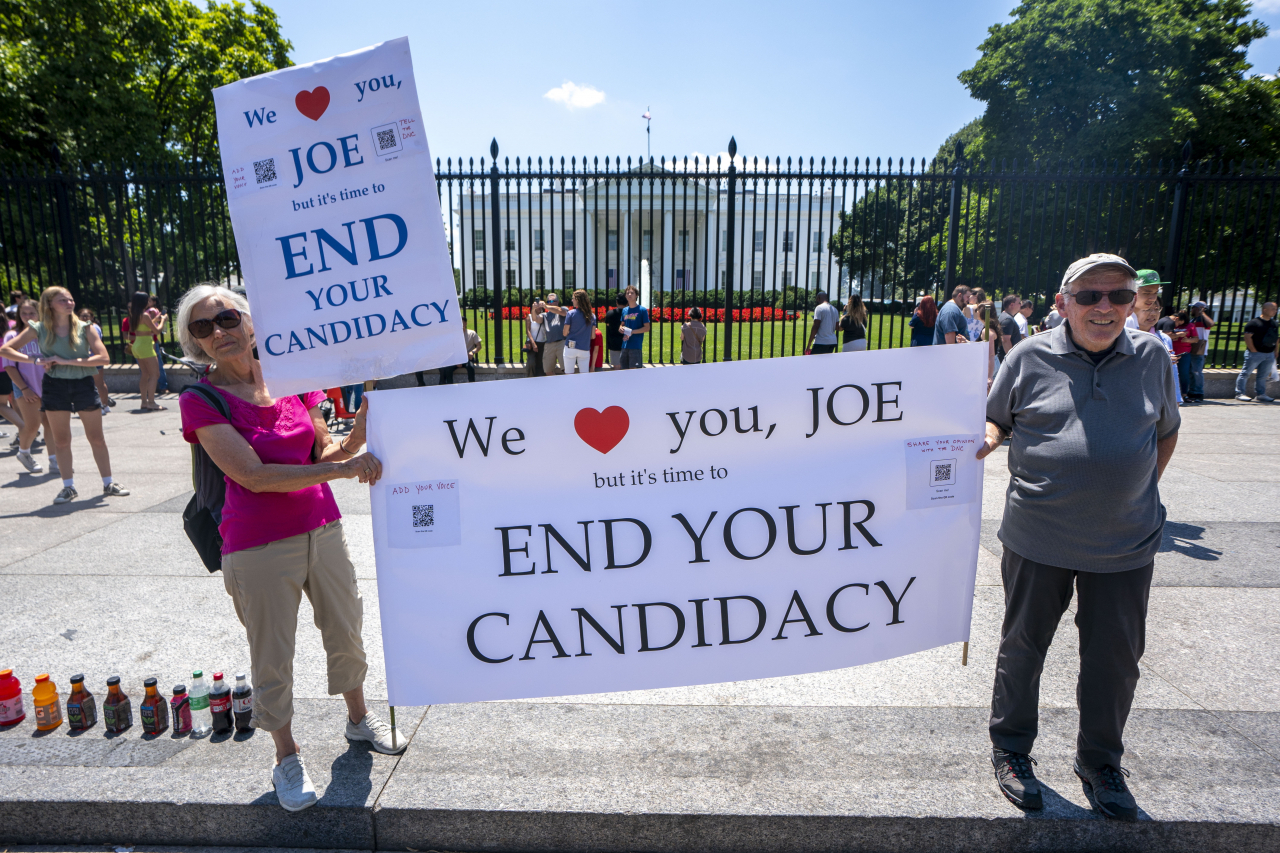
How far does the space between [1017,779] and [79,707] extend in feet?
11.4

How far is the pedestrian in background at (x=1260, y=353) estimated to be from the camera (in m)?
11.8

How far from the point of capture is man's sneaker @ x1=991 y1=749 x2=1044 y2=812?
7.88 feet

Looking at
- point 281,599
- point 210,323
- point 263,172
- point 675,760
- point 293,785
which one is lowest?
point 675,760

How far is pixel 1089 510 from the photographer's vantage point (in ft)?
7.60

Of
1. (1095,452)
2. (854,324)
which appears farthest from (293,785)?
(854,324)

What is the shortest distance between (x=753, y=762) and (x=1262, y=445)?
29.9ft

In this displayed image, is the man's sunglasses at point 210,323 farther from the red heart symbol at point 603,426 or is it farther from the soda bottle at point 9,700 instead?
the soda bottle at point 9,700

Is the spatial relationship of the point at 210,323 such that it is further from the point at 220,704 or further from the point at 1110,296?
the point at 1110,296

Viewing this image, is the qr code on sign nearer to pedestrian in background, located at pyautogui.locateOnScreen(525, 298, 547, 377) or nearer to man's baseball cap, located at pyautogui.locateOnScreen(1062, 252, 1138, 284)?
man's baseball cap, located at pyautogui.locateOnScreen(1062, 252, 1138, 284)

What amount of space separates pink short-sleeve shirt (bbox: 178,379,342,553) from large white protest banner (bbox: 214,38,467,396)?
15 centimetres

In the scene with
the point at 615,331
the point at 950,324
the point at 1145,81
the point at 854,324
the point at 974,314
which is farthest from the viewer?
the point at 1145,81

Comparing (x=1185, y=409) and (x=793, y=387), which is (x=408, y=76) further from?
(x=1185, y=409)

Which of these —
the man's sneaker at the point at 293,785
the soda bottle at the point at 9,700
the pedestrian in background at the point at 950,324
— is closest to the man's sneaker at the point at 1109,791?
the man's sneaker at the point at 293,785

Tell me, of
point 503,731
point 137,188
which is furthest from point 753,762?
point 137,188
